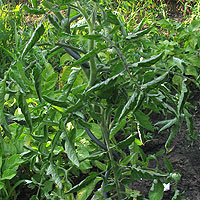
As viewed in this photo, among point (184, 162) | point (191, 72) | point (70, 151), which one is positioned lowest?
point (184, 162)

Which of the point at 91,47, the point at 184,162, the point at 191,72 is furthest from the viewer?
the point at 191,72

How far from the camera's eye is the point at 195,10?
121 inches

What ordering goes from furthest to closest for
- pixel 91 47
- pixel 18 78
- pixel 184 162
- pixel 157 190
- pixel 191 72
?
1. pixel 191 72
2. pixel 184 162
3. pixel 157 190
4. pixel 91 47
5. pixel 18 78

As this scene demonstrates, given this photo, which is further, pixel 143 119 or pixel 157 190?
pixel 157 190

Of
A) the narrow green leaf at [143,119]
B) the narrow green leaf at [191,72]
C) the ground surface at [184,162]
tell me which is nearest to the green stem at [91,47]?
the narrow green leaf at [143,119]

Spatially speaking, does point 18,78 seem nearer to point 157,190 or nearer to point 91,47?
point 91,47

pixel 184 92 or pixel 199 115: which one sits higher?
pixel 184 92

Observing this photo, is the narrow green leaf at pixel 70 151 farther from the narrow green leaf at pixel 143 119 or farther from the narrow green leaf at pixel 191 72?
the narrow green leaf at pixel 191 72

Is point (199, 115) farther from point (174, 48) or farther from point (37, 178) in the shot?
point (37, 178)

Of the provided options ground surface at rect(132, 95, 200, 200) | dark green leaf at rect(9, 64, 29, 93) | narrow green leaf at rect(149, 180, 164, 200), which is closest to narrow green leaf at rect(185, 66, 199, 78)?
ground surface at rect(132, 95, 200, 200)

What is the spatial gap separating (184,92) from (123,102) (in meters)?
0.17

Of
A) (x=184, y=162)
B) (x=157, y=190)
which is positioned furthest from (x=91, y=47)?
(x=184, y=162)


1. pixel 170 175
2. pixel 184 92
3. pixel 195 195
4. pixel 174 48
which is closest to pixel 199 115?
pixel 174 48

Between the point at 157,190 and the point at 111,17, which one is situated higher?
the point at 111,17
